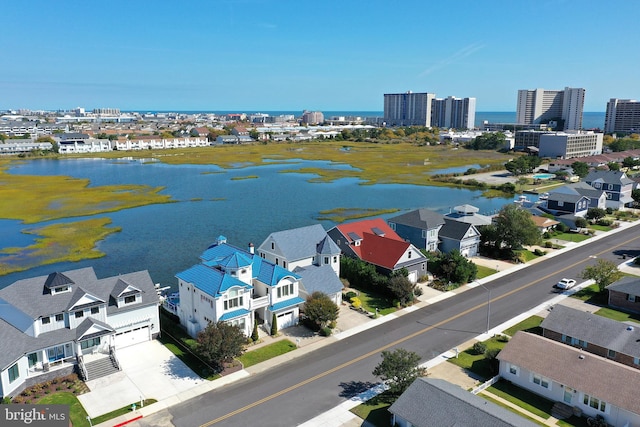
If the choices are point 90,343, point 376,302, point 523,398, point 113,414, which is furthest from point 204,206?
point 523,398

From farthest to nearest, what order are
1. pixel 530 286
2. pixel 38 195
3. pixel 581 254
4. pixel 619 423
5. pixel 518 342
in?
pixel 38 195 < pixel 581 254 < pixel 530 286 < pixel 518 342 < pixel 619 423

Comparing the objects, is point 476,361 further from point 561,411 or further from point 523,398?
point 561,411

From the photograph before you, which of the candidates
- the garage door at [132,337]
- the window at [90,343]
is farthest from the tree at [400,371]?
the window at [90,343]

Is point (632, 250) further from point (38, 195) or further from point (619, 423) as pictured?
point (38, 195)

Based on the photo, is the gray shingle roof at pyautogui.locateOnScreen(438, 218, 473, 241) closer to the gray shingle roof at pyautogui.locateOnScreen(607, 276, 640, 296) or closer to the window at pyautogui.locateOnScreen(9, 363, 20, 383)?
the gray shingle roof at pyautogui.locateOnScreen(607, 276, 640, 296)

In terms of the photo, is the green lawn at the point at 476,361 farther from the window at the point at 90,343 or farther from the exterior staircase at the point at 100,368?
the window at the point at 90,343

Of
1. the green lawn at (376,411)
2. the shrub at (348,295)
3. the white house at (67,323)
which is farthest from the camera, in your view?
the shrub at (348,295)

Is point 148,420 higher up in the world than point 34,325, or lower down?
lower down

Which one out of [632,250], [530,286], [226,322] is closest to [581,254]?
[632,250]
